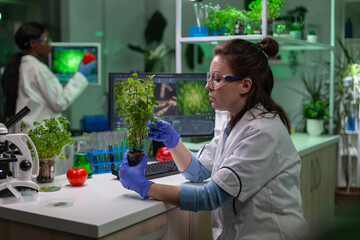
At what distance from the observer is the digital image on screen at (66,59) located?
13.4 ft

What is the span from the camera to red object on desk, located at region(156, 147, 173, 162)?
2422mm

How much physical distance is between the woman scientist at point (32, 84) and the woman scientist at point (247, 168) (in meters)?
1.89

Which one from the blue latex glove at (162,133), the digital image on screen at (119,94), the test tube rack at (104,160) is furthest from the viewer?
the digital image on screen at (119,94)

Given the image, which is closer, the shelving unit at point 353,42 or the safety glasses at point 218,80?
the safety glasses at point 218,80

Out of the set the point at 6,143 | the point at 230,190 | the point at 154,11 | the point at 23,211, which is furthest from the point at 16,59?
the point at 154,11

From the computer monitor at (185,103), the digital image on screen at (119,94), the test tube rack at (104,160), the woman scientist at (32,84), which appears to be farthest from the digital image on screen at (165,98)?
the woman scientist at (32,84)

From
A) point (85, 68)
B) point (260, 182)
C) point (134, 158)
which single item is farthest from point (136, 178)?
point (85, 68)

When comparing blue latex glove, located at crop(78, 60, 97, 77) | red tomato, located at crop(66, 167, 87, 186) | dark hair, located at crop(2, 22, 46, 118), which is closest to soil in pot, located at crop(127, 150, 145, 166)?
red tomato, located at crop(66, 167, 87, 186)

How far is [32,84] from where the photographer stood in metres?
3.36

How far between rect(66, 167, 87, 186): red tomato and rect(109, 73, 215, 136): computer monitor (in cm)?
74

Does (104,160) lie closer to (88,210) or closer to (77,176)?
(77,176)

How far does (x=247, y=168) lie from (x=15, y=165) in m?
0.87

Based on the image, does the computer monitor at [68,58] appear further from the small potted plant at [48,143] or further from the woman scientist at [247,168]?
the woman scientist at [247,168]

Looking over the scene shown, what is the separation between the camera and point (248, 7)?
3150 mm
